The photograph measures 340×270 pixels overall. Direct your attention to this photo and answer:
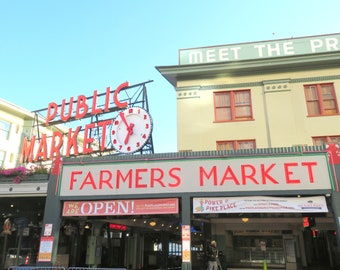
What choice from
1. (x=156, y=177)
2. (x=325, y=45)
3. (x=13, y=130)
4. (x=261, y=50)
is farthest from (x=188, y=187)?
(x=13, y=130)

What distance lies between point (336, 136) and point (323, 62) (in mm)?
4011

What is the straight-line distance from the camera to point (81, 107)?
90.6 ft

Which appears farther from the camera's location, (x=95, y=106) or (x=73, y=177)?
(x=95, y=106)

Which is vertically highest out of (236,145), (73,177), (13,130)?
(13,130)

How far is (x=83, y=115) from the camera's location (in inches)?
1069

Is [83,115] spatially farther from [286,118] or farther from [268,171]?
[268,171]

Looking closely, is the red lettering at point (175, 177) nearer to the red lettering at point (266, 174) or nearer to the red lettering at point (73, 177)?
the red lettering at point (266, 174)

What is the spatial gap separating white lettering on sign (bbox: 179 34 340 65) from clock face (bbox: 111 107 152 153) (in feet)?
14.9

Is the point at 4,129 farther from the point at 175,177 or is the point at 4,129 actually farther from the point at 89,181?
the point at 175,177

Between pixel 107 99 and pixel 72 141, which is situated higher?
pixel 107 99

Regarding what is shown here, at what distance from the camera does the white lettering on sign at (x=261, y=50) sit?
62.8 feet

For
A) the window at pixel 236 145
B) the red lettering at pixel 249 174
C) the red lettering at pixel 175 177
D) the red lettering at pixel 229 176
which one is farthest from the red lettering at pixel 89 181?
the window at pixel 236 145

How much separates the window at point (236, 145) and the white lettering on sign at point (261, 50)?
500 cm

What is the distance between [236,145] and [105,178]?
278 inches
